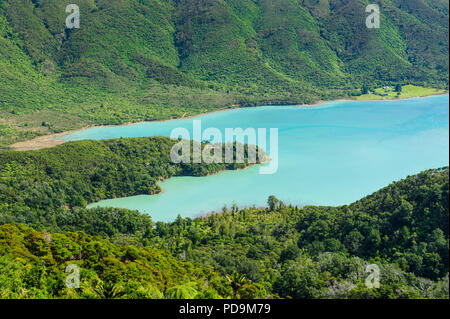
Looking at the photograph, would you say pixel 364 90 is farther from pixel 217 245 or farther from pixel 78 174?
pixel 217 245

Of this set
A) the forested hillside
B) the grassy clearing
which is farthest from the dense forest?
the grassy clearing

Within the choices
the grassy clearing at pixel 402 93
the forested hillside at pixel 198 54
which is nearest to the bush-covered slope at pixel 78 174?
the forested hillside at pixel 198 54

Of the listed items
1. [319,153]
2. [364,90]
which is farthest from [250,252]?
[364,90]

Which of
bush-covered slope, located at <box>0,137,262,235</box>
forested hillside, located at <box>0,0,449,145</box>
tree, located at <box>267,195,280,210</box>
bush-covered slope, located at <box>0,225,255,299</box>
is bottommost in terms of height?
bush-covered slope, located at <box>0,225,255,299</box>

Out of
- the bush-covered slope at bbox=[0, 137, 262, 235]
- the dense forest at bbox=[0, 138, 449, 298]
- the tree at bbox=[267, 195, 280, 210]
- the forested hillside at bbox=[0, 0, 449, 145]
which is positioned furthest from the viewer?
the forested hillside at bbox=[0, 0, 449, 145]

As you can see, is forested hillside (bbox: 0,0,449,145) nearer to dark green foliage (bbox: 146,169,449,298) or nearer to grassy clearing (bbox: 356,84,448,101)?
grassy clearing (bbox: 356,84,448,101)

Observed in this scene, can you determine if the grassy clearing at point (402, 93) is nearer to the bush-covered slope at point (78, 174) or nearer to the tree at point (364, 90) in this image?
the tree at point (364, 90)
